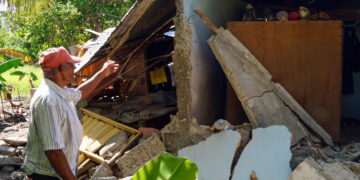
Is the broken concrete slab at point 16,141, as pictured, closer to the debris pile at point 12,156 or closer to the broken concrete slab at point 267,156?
the debris pile at point 12,156

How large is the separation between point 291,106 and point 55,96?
3448 millimetres

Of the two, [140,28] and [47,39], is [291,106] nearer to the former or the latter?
[140,28]

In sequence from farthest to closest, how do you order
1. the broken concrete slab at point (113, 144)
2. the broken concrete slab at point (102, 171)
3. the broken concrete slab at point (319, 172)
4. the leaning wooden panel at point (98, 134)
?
the leaning wooden panel at point (98, 134) < the broken concrete slab at point (113, 144) < the broken concrete slab at point (102, 171) < the broken concrete slab at point (319, 172)

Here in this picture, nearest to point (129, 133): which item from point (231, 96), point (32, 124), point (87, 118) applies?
point (87, 118)

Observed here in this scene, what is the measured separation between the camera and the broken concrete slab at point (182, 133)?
4.73 metres

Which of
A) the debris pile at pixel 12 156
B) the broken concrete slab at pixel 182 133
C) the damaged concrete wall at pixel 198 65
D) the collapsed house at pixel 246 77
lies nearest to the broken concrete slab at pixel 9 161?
the debris pile at pixel 12 156

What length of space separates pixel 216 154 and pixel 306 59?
2.07m

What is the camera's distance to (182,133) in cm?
486

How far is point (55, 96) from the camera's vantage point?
2600mm

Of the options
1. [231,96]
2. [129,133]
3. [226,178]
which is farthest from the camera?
[129,133]

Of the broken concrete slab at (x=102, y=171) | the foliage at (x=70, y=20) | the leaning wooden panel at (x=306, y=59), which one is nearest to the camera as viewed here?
the broken concrete slab at (x=102, y=171)

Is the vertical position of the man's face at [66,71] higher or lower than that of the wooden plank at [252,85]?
higher

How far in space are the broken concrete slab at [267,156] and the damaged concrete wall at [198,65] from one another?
1.03 meters

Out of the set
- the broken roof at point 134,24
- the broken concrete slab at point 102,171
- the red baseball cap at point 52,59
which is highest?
the broken roof at point 134,24
